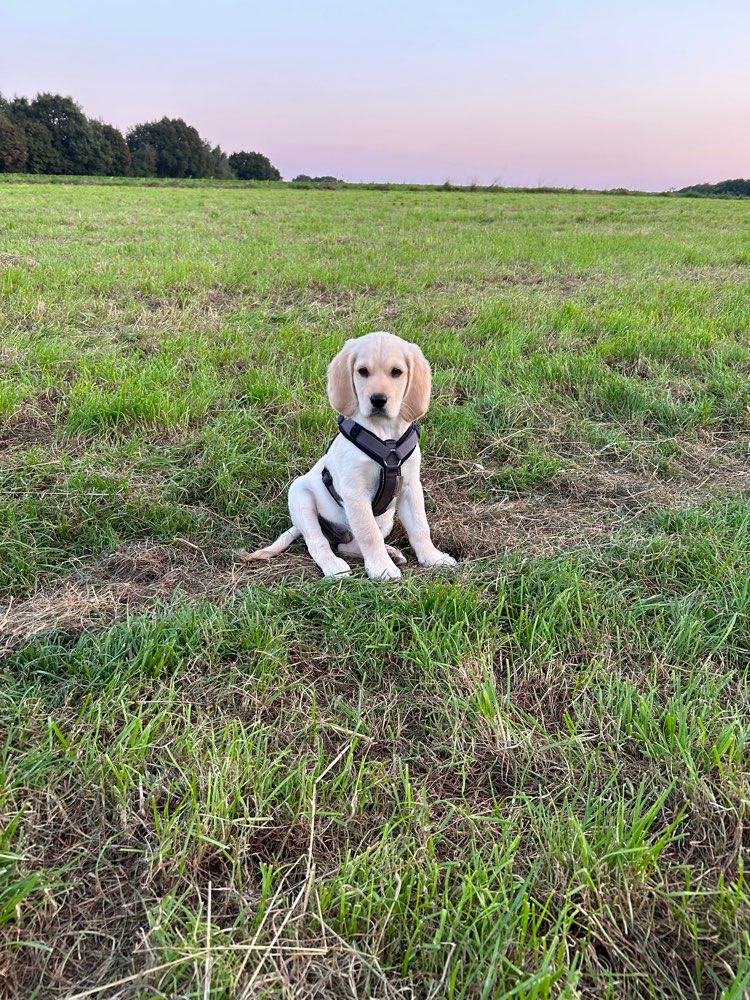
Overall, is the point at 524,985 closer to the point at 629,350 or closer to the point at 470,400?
the point at 470,400

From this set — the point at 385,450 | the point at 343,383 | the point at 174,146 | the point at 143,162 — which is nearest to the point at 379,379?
the point at 343,383

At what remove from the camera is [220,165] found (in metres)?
85.2

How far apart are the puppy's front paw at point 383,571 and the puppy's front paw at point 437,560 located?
19cm

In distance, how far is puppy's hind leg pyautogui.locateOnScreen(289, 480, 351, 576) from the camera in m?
2.58

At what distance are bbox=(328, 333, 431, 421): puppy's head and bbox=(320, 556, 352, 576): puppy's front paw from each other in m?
0.68

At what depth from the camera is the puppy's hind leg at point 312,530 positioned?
8.45 feet

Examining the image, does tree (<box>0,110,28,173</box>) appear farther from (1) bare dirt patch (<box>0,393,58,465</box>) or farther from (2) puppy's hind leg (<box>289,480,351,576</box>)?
(2) puppy's hind leg (<box>289,480,351,576</box>)

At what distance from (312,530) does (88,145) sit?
3188 inches

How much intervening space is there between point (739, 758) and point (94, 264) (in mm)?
8796

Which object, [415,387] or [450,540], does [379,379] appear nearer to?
[415,387]

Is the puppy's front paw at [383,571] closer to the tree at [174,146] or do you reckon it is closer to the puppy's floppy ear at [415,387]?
the puppy's floppy ear at [415,387]

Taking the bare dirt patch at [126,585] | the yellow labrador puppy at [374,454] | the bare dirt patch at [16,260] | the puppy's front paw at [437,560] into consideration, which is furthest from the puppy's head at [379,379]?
the bare dirt patch at [16,260]

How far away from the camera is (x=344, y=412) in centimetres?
260

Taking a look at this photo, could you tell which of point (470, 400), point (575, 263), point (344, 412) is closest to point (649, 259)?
point (575, 263)
